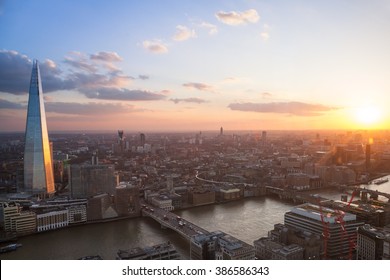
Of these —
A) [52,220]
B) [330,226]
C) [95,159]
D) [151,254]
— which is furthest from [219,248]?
[95,159]

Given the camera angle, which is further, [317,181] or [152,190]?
[317,181]

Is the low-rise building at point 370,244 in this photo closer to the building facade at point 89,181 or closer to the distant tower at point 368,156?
the building facade at point 89,181

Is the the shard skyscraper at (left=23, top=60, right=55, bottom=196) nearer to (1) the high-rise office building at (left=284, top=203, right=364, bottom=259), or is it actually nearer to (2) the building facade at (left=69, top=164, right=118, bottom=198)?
(2) the building facade at (left=69, top=164, right=118, bottom=198)

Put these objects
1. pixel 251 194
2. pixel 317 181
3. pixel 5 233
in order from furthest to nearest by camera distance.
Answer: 1. pixel 317 181
2. pixel 251 194
3. pixel 5 233

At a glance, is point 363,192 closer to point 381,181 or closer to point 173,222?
point 381,181

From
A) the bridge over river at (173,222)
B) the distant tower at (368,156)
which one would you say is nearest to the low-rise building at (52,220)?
the bridge over river at (173,222)

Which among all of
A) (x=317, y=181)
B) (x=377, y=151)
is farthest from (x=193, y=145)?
(x=377, y=151)
